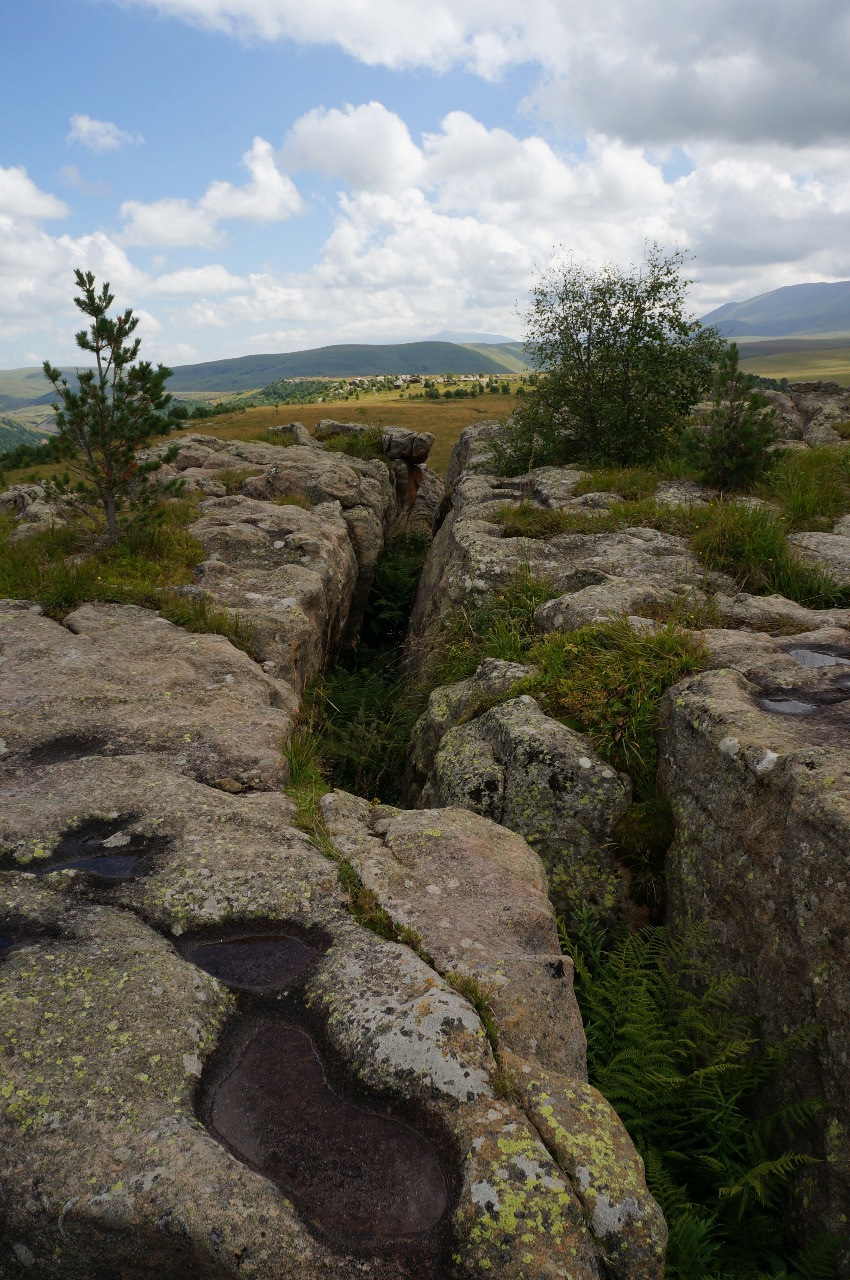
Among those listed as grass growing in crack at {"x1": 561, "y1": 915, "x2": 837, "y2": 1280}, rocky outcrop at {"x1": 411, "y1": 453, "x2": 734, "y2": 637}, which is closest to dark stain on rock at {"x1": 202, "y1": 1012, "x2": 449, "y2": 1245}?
grass growing in crack at {"x1": 561, "y1": 915, "x2": 837, "y2": 1280}

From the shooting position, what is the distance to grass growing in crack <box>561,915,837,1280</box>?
418 centimetres

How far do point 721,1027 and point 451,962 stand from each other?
212 cm

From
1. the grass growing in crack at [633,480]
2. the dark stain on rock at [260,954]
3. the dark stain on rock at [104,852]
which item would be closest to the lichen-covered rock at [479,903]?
the dark stain on rock at [260,954]

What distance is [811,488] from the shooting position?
1302 cm

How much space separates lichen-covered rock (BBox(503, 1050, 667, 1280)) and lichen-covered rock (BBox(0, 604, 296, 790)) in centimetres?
365

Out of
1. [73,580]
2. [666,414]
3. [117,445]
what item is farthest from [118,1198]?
[666,414]

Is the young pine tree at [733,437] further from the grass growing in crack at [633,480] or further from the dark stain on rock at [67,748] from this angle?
the dark stain on rock at [67,748]

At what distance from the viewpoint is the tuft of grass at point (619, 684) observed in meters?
7.20

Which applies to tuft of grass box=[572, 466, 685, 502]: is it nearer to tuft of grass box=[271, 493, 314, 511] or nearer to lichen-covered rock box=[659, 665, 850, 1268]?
tuft of grass box=[271, 493, 314, 511]

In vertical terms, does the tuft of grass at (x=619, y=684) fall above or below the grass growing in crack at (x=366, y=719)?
above

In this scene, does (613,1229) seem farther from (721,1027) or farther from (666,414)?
(666,414)

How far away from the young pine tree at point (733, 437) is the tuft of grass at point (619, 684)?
314 inches

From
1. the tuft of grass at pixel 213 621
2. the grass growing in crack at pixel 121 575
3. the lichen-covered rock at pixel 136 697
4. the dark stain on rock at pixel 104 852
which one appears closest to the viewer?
the dark stain on rock at pixel 104 852

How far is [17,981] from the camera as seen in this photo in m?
4.00
